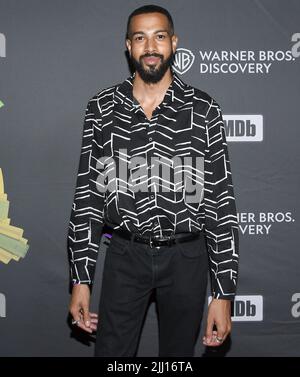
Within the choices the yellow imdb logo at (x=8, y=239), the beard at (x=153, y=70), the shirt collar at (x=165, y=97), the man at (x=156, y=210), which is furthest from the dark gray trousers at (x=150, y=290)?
the yellow imdb logo at (x=8, y=239)

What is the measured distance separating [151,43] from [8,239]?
1.20 metres

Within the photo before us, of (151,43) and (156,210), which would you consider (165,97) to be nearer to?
(151,43)

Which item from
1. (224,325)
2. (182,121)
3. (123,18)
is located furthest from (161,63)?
(224,325)

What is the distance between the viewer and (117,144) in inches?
73.7

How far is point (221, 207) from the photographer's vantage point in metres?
1.86

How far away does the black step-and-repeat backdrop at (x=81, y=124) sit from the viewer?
94.0 inches

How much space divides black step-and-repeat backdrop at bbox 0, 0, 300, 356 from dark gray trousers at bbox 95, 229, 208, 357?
63 cm

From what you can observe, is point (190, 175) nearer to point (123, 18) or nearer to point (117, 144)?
point (117, 144)

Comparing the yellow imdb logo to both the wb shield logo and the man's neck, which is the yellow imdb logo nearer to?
the man's neck

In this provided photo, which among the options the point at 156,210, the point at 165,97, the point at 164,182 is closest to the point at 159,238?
the point at 156,210

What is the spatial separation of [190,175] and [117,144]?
0.95ft

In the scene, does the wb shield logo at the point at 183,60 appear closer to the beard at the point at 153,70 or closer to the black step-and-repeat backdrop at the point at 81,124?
the black step-and-repeat backdrop at the point at 81,124

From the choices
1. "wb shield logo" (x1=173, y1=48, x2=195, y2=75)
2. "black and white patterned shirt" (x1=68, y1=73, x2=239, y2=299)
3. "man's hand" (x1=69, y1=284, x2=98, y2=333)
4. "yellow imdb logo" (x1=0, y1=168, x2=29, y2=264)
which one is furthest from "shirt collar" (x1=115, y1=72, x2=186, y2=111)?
"yellow imdb logo" (x1=0, y1=168, x2=29, y2=264)

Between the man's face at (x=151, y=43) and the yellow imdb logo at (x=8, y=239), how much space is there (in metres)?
0.97
